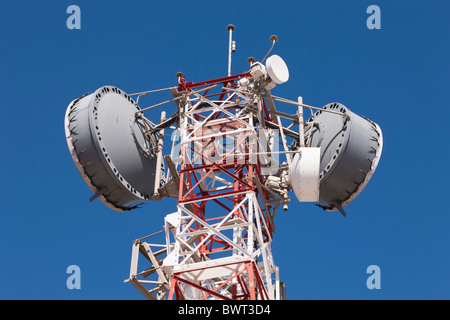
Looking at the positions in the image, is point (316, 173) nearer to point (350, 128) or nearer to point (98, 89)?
point (350, 128)

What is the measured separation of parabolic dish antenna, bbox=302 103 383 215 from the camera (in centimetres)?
3678

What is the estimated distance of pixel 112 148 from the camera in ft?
123

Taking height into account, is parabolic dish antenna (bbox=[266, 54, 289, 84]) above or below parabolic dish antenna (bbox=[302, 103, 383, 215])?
above

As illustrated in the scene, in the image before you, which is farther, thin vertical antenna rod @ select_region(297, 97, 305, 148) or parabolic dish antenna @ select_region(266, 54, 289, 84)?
thin vertical antenna rod @ select_region(297, 97, 305, 148)

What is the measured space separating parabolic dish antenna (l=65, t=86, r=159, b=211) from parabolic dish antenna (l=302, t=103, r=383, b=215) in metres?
8.22

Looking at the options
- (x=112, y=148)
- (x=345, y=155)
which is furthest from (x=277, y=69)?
(x=112, y=148)

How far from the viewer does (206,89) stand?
37.0 meters

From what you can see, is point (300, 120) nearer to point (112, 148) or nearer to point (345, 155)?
point (345, 155)

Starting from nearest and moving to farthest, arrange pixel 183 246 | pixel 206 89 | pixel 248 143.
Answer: pixel 183 246, pixel 248 143, pixel 206 89

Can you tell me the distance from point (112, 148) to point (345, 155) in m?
10.4

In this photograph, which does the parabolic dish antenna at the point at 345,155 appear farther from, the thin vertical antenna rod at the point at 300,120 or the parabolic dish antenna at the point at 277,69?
the parabolic dish antenna at the point at 277,69

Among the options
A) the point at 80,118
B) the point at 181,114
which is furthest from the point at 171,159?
the point at 80,118

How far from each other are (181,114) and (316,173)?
22.3 ft

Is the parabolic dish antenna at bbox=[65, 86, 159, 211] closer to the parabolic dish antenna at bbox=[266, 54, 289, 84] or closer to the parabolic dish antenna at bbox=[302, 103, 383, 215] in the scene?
the parabolic dish antenna at bbox=[266, 54, 289, 84]
